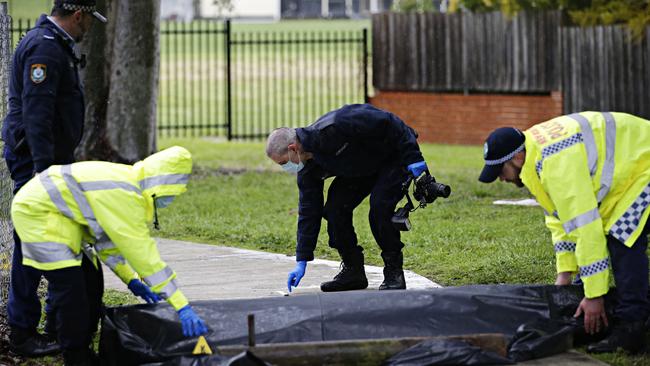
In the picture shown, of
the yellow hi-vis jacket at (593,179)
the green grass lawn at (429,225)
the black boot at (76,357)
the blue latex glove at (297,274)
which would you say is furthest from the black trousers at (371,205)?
the black boot at (76,357)

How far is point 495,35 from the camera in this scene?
20.0 m

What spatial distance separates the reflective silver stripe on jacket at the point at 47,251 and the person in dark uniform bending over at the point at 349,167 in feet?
5.55

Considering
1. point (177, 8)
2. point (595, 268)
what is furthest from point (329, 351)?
point (177, 8)

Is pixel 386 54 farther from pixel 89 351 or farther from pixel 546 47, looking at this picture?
pixel 89 351

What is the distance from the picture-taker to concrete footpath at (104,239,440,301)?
8.56 m

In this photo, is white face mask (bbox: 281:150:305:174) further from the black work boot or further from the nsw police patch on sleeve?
the nsw police patch on sleeve

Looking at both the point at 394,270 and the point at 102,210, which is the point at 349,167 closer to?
the point at 394,270

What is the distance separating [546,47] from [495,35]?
93cm

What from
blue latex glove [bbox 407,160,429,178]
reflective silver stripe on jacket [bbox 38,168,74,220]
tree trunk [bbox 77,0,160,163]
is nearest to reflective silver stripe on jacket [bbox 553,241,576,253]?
blue latex glove [bbox 407,160,429,178]

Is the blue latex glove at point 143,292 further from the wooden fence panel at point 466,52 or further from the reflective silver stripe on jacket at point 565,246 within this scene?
the wooden fence panel at point 466,52

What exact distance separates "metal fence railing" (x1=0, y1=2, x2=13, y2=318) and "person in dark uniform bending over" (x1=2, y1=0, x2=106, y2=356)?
1.03 meters

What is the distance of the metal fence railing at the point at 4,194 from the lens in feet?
26.3

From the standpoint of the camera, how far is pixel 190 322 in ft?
20.7

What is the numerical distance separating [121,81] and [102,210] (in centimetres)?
978
